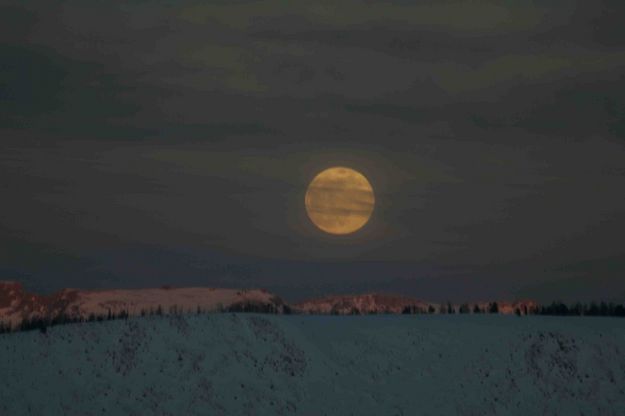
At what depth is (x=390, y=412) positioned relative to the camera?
218 feet

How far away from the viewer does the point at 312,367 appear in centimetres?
6938

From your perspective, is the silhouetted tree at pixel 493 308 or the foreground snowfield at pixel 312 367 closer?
the foreground snowfield at pixel 312 367

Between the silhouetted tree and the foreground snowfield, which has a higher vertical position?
the silhouetted tree

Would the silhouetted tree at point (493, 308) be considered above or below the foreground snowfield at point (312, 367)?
above

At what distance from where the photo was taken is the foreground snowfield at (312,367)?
64.0 metres

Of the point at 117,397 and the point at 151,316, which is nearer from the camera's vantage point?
the point at 117,397

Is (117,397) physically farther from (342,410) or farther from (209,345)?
(342,410)

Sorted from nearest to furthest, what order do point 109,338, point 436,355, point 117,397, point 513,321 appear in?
point 117,397 < point 109,338 < point 436,355 < point 513,321

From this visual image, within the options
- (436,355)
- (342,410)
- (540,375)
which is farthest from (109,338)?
(540,375)

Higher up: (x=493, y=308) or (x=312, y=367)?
(x=493, y=308)

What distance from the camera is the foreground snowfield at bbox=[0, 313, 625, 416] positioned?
64.0 meters

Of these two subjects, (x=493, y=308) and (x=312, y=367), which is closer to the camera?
(x=312, y=367)

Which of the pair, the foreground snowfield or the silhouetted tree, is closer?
the foreground snowfield

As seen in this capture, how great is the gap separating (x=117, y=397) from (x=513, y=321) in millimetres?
28258
